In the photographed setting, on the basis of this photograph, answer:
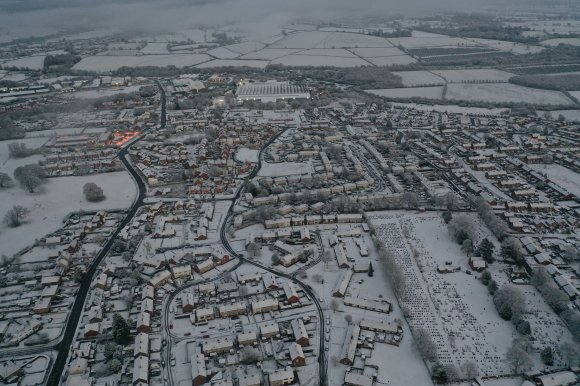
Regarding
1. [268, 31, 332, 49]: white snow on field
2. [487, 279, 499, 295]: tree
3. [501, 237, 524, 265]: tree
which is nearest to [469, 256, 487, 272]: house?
[487, 279, 499, 295]: tree

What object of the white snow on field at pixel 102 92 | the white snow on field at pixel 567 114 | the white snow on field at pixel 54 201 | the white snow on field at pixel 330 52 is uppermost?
the white snow on field at pixel 330 52

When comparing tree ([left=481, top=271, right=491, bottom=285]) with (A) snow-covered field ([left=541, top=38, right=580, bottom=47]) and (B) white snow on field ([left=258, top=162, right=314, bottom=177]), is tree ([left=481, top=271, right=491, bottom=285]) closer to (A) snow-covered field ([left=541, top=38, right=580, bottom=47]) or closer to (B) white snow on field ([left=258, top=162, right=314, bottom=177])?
(B) white snow on field ([left=258, top=162, right=314, bottom=177])

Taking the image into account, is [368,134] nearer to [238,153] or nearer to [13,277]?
[238,153]

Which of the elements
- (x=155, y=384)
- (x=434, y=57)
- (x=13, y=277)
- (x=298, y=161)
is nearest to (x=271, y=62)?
(x=434, y=57)

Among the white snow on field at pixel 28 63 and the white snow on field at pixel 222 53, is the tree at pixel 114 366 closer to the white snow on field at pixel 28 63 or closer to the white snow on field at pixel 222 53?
the white snow on field at pixel 222 53

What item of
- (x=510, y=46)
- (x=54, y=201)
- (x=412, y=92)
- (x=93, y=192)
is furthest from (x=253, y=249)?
(x=510, y=46)

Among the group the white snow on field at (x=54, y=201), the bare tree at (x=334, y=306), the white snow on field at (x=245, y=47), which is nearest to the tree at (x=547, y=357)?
the bare tree at (x=334, y=306)

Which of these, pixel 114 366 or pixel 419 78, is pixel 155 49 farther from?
pixel 114 366
